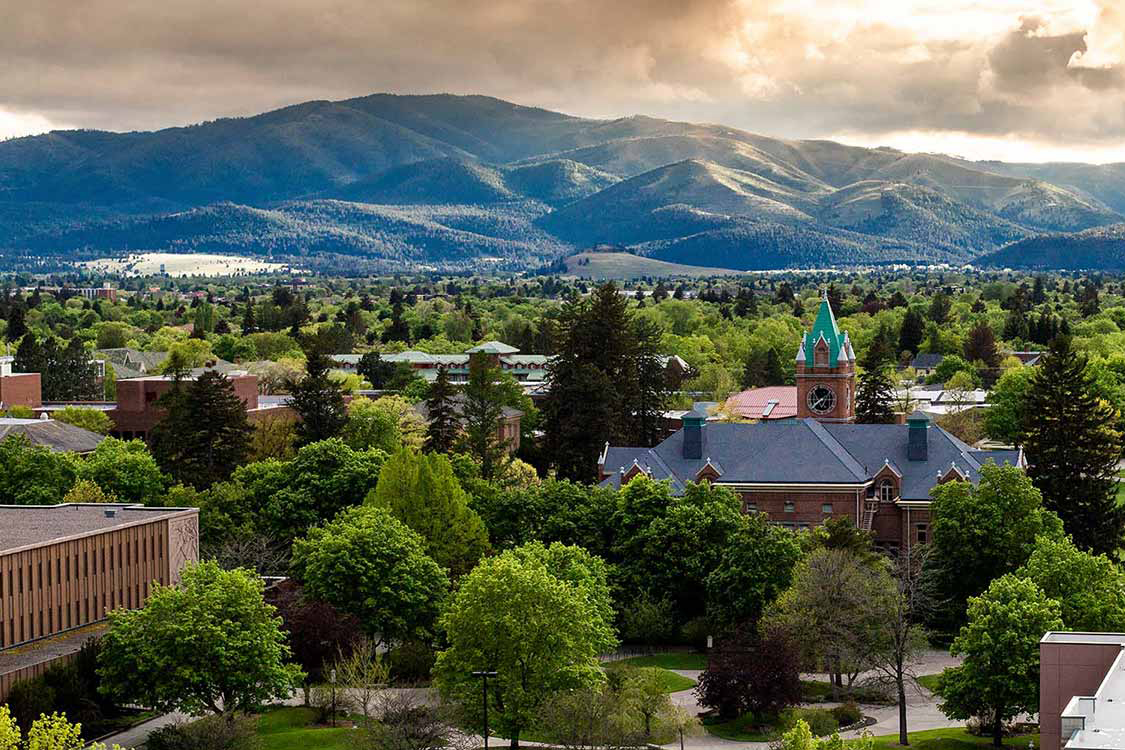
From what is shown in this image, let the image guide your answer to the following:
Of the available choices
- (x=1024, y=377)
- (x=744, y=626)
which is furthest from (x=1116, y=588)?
(x=1024, y=377)

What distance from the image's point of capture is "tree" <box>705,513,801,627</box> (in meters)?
78.7

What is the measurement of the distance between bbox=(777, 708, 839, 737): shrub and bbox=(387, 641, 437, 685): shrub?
14.1m

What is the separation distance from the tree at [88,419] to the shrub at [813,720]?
7103 cm

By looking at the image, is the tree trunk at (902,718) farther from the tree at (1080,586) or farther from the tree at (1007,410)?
the tree at (1007,410)

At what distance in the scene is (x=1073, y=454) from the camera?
315 feet

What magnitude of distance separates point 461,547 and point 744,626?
45.4 ft

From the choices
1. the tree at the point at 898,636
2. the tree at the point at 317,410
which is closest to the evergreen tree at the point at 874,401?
the tree at the point at 317,410

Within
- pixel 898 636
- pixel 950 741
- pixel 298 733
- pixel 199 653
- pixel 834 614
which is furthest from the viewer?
pixel 834 614

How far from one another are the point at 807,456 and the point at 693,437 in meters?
6.01

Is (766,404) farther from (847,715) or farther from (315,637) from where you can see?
(847,715)

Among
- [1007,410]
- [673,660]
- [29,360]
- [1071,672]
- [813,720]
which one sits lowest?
[673,660]

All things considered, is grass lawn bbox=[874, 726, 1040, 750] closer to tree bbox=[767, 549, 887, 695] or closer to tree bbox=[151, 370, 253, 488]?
tree bbox=[767, 549, 887, 695]

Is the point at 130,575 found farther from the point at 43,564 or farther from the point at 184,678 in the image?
the point at 184,678

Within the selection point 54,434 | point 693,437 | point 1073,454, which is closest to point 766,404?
point 693,437
